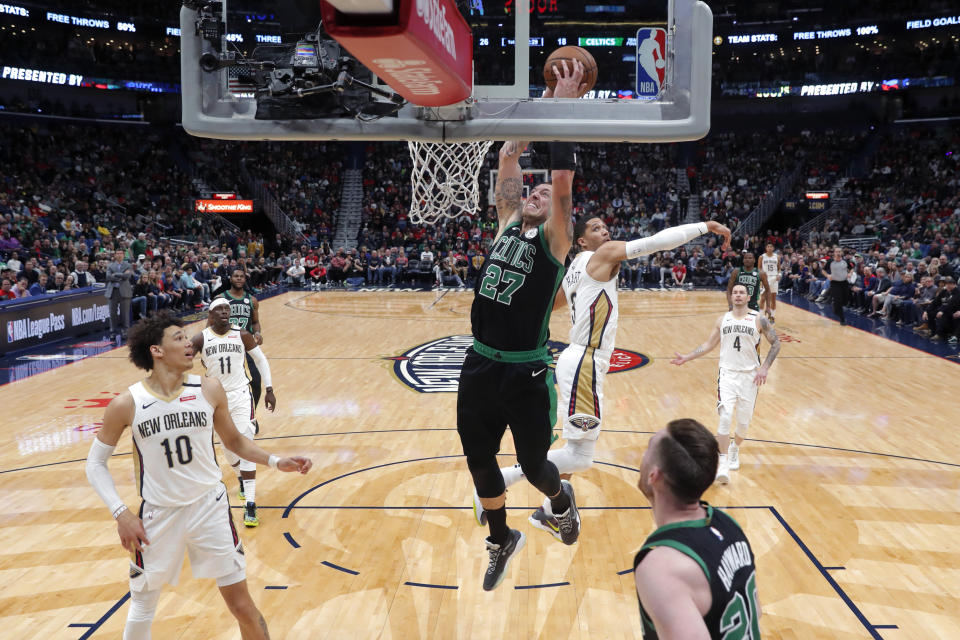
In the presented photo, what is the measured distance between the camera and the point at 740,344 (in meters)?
6.93

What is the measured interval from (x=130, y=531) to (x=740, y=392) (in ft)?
17.5

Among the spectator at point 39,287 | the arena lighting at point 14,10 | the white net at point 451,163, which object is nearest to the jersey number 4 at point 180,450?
the white net at point 451,163

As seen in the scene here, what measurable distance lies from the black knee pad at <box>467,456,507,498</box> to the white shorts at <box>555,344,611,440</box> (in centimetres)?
113

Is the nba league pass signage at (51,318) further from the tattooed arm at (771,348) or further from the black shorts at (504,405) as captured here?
the tattooed arm at (771,348)

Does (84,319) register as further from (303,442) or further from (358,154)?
(358,154)

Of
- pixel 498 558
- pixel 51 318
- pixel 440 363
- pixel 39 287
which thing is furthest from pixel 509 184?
pixel 39 287

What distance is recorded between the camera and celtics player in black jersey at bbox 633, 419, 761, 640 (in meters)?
1.89

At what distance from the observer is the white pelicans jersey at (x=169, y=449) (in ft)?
11.8

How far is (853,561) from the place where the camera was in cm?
518

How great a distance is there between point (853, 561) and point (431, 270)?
21755 mm

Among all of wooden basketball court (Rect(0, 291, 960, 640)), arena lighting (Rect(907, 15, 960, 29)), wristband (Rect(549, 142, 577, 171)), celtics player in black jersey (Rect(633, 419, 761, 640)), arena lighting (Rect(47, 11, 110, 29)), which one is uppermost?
arena lighting (Rect(47, 11, 110, 29))

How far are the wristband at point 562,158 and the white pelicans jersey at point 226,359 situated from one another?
144 inches

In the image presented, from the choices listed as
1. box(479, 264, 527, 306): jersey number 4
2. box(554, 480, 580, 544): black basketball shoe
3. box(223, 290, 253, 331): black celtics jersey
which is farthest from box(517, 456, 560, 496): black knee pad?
box(223, 290, 253, 331): black celtics jersey

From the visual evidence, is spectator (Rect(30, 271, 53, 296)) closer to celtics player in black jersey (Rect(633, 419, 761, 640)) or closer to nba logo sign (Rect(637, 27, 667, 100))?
nba logo sign (Rect(637, 27, 667, 100))
